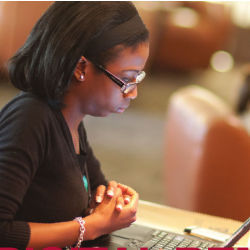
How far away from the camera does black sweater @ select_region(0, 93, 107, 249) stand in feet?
2.78

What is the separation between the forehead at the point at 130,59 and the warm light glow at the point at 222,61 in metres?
6.03

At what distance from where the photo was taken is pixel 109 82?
95cm

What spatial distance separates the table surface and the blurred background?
1.01ft

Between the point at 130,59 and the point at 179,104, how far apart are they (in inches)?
43.6

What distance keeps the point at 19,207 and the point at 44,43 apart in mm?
287

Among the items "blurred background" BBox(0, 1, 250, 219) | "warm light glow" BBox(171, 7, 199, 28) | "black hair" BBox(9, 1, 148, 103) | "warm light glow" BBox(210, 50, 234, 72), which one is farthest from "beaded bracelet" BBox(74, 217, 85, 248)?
"warm light glow" BBox(210, 50, 234, 72)

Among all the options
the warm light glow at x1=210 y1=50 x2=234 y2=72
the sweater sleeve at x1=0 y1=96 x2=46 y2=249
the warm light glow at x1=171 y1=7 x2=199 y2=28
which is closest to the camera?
the sweater sleeve at x1=0 y1=96 x2=46 y2=249

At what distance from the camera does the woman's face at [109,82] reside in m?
0.94

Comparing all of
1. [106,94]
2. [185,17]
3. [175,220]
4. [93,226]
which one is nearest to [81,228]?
[93,226]

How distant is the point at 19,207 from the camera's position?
882 mm

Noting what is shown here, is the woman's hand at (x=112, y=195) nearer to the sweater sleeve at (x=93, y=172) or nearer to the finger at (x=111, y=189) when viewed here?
the finger at (x=111, y=189)

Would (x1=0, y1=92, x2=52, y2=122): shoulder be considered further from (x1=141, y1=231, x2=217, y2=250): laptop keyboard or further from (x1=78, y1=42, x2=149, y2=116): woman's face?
(x1=141, y1=231, x2=217, y2=250): laptop keyboard

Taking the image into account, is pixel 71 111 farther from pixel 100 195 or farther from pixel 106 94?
pixel 100 195

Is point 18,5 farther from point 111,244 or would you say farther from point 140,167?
point 111,244
